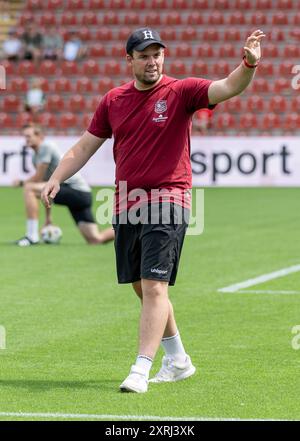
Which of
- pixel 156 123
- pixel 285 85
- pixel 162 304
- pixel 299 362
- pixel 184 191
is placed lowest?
pixel 285 85

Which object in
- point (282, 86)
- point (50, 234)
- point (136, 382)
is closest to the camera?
point (136, 382)

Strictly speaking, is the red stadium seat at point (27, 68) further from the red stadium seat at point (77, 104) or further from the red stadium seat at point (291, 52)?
the red stadium seat at point (291, 52)

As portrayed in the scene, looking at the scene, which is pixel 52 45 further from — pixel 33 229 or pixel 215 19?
pixel 33 229

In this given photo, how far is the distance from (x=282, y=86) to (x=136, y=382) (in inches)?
1041

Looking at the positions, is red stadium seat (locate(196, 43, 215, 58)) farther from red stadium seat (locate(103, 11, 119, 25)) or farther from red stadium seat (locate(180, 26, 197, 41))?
red stadium seat (locate(103, 11, 119, 25))

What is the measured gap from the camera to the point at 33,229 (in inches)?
642

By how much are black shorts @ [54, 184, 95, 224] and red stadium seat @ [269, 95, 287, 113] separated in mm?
16908

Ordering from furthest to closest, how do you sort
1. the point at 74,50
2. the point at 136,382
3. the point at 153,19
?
1. the point at 153,19
2. the point at 74,50
3. the point at 136,382

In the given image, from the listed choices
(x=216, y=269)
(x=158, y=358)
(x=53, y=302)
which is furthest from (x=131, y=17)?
(x=158, y=358)

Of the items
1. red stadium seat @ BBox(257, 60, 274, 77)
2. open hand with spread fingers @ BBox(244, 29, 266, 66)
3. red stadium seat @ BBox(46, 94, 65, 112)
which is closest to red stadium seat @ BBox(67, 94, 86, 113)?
red stadium seat @ BBox(46, 94, 65, 112)

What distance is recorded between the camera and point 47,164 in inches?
644

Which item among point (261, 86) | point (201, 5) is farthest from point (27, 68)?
point (261, 86)

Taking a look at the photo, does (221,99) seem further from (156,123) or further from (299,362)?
(299,362)
